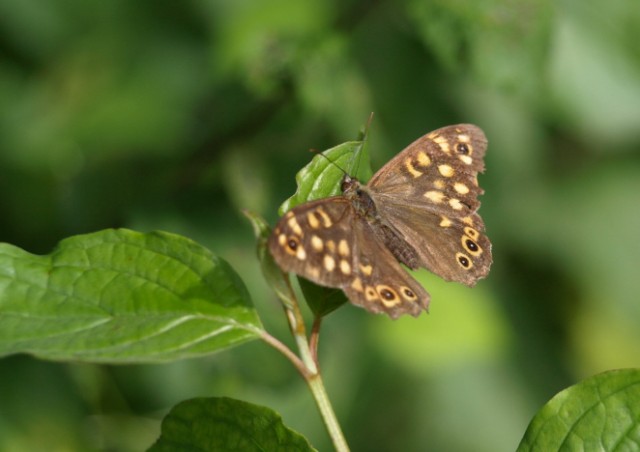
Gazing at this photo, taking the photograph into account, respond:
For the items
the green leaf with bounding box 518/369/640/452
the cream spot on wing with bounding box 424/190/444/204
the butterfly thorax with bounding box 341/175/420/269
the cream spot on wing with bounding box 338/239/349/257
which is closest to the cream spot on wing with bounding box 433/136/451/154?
the cream spot on wing with bounding box 424/190/444/204

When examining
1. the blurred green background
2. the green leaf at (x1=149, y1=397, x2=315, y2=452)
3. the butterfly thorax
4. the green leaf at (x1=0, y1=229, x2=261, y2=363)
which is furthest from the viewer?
the blurred green background

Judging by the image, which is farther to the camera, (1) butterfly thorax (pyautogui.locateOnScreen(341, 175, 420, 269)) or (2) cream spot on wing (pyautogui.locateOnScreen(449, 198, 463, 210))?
(2) cream spot on wing (pyautogui.locateOnScreen(449, 198, 463, 210))

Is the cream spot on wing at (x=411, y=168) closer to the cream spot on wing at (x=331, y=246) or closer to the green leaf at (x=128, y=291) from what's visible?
the cream spot on wing at (x=331, y=246)

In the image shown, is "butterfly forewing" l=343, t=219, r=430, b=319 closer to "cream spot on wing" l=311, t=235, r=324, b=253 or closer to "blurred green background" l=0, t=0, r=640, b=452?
"cream spot on wing" l=311, t=235, r=324, b=253

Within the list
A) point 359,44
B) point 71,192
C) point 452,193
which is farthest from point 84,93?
point 452,193

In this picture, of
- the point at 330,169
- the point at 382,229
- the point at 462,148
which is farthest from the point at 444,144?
the point at 330,169

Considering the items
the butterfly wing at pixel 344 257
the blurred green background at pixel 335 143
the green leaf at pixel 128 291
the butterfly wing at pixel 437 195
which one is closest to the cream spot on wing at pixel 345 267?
the butterfly wing at pixel 344 257
